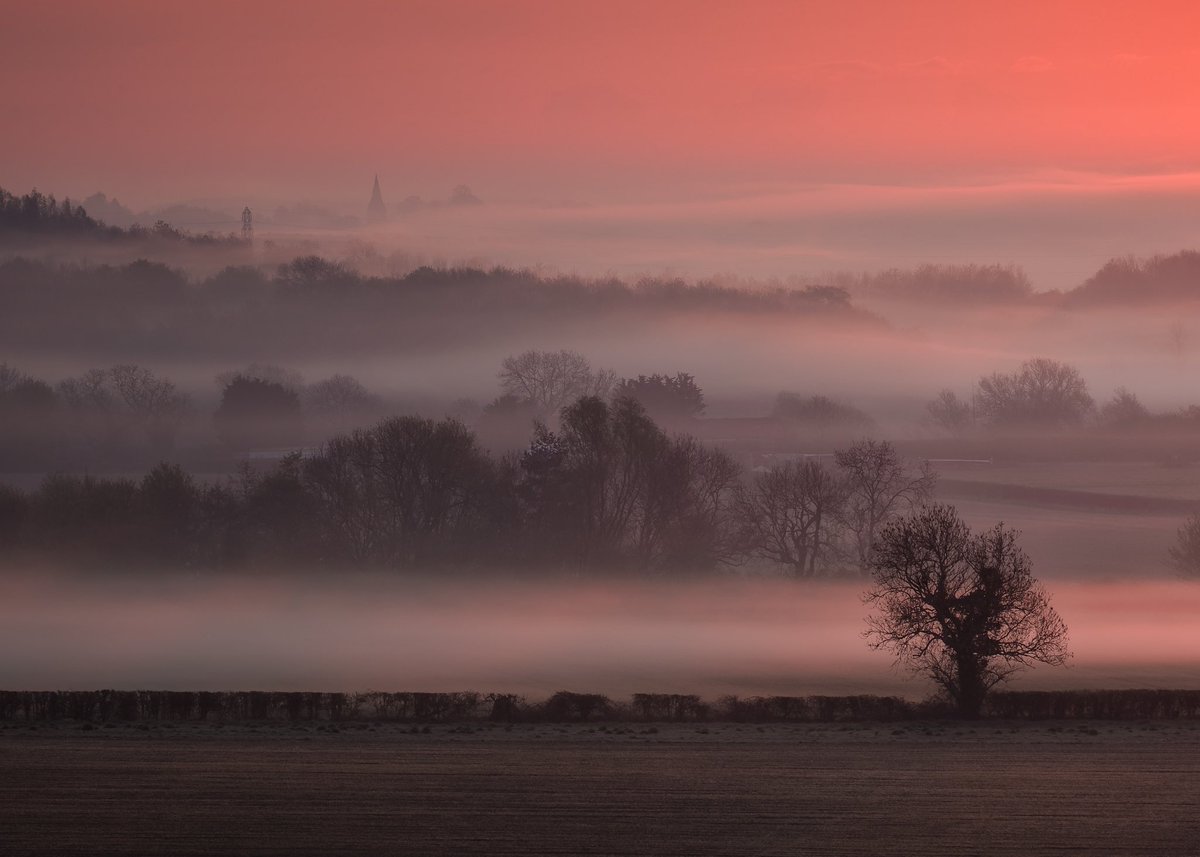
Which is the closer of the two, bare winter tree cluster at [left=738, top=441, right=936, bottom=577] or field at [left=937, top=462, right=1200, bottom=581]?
bare winter tree cluster at [left=738, top=441, right=936, bottom=577]

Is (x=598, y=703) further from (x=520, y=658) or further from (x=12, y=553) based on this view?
(x=12, y=553)

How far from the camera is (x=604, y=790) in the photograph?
40719 mm

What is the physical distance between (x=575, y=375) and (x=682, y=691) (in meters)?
136

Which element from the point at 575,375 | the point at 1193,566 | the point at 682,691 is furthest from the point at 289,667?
the point at 575,375

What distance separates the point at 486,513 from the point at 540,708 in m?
51.9

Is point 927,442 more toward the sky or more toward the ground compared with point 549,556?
more toward the sky

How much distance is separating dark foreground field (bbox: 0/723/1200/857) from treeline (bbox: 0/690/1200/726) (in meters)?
1.46

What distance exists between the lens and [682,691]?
2477 inches

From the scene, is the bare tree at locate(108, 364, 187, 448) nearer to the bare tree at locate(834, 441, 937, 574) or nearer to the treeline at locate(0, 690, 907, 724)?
the bare tree at locate(834, 441, 937, 574)

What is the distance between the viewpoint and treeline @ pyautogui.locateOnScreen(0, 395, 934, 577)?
332ft

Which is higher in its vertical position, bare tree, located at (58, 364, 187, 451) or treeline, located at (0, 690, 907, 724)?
bare tree, located at (58, 364, 187, 451)

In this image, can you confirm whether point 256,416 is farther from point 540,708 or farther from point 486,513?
point 540,708

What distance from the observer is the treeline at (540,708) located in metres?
51.3

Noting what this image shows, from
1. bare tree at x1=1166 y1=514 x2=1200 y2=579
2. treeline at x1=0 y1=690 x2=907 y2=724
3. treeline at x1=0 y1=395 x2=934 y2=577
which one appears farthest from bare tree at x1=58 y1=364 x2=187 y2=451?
treeline at x1=0 y1=690 x2=907 y2=724
